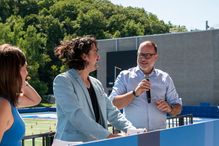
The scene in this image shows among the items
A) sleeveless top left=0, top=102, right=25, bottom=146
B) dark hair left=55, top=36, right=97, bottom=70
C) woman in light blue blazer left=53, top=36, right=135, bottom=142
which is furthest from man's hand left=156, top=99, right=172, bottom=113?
sleeveless top left=0, top=102, right=25, bottom=146

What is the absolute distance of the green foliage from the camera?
57.3 m

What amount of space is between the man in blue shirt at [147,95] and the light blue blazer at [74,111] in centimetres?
107

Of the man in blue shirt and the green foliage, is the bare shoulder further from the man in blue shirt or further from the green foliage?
the green foliage

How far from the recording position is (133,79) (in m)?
5.18

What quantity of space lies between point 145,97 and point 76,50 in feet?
4.48

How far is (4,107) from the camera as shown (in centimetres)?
294

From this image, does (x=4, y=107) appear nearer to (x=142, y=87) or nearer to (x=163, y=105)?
(x=142, y=87)

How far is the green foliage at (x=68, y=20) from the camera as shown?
57312 mm

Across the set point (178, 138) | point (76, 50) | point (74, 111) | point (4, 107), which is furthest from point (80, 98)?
point (178, 138)

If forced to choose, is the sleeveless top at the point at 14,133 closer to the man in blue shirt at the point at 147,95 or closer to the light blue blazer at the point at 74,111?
the light blue blazer at the point at 74,111

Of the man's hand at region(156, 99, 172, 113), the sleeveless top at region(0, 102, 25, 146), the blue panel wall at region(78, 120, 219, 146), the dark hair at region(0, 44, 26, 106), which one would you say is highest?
the dark hair at region(0, 44, 26, 106)

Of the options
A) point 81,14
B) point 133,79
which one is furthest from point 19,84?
point 81,14

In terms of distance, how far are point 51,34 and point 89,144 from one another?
191ft

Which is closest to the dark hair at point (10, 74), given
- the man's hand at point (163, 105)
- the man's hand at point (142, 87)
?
the man's hand at point (142, 87)
